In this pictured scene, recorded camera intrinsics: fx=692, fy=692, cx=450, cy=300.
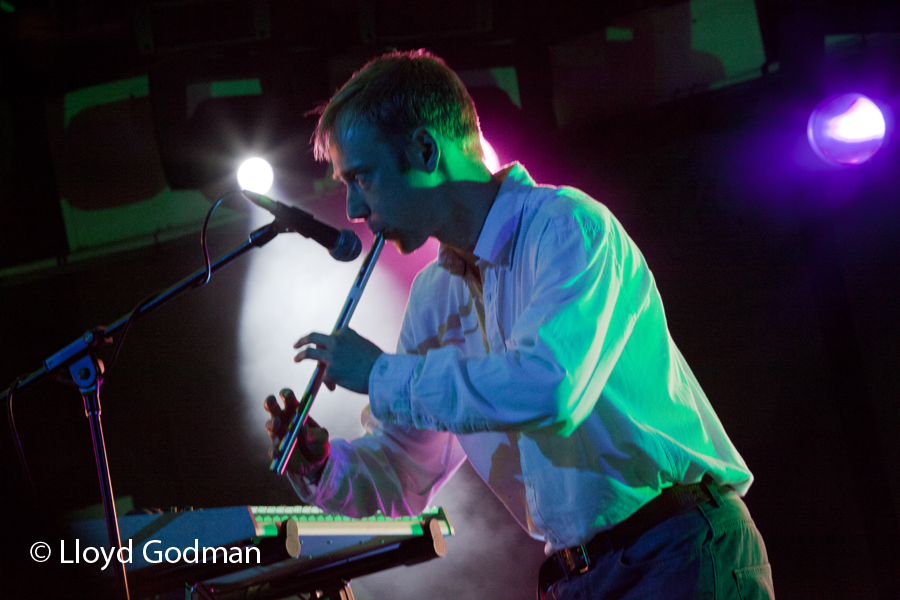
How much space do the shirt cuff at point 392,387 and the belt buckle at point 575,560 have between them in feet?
1.76

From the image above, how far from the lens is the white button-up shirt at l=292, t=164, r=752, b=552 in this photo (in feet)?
4.44

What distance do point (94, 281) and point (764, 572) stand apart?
4.15 m

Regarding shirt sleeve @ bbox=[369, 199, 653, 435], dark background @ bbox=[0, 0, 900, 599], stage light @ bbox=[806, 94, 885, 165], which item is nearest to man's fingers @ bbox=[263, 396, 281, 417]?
shirt sleeve @ bbox=[369, 199, 653, 435]

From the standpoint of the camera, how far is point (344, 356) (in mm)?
1452

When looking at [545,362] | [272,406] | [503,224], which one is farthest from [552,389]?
[272,406]

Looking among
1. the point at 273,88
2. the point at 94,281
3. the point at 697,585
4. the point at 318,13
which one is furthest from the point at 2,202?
the point at 697,585

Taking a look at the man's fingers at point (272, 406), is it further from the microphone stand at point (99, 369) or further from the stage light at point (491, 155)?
the stage light at point (491, 155)

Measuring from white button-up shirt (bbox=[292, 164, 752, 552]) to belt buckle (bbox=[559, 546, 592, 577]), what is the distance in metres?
0.03

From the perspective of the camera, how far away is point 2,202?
434 centimetres

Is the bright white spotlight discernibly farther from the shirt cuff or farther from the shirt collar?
the shirt cuff

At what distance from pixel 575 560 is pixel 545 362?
1.87 ft

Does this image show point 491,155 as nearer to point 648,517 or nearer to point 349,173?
point 349,173

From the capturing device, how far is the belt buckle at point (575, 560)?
159 cm

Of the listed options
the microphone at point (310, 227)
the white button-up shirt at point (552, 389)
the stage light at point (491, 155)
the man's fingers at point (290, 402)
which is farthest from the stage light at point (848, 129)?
the man's fingers at point (290, 402)
